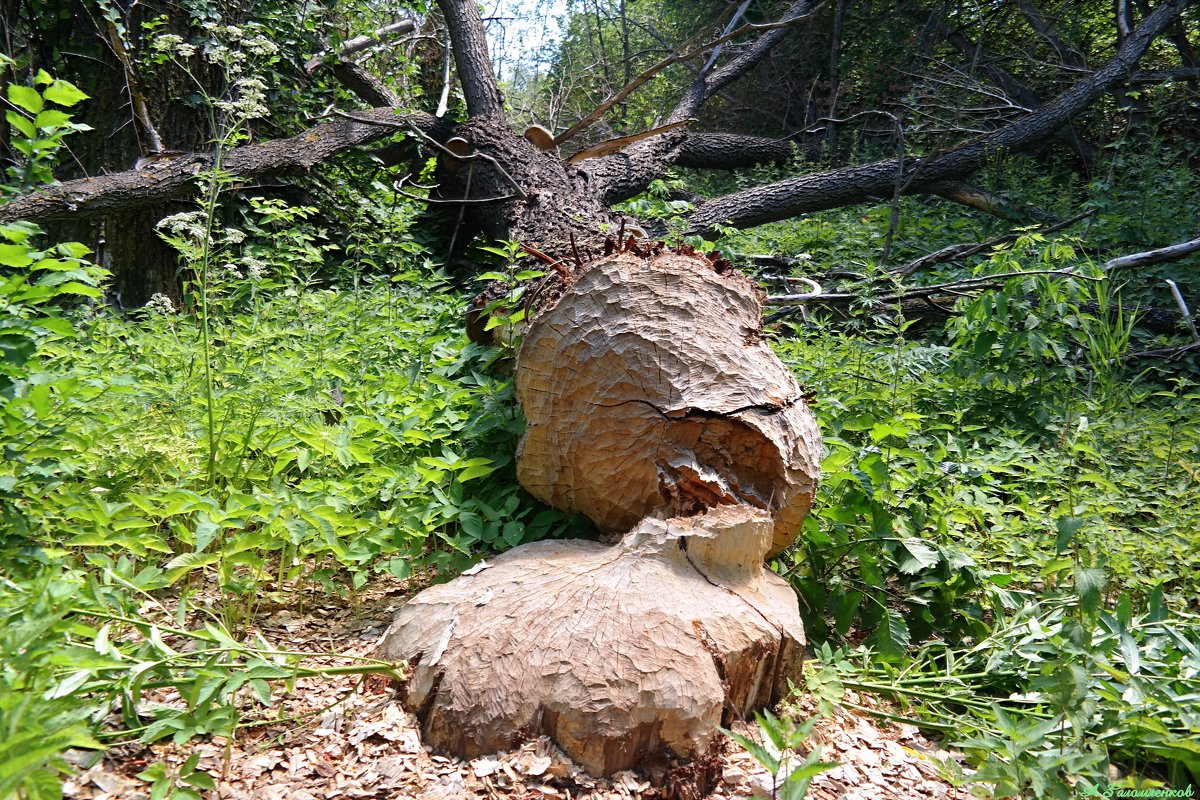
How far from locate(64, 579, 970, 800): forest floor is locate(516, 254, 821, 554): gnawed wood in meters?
0.67

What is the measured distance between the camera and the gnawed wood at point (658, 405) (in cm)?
224

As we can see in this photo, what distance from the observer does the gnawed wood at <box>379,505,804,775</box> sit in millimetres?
1667

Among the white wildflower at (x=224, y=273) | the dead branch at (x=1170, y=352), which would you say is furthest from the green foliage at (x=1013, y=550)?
the white wildflower at (x=224, y=273)

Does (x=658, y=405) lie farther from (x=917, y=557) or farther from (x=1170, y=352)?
(x=1170, y=352)

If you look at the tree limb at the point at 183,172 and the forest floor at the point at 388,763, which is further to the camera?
the tree limb at the point at 183,172

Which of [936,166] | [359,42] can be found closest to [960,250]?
[936,166]

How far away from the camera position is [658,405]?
2.27 meters

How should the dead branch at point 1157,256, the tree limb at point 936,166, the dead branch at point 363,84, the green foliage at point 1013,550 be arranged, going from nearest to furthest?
the green foliage at point 1013,550 < the dead branch at point 1157,256 < the tree limb at point 936,166 < the dead branch at point 363,84

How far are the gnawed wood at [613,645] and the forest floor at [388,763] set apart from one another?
0.06m

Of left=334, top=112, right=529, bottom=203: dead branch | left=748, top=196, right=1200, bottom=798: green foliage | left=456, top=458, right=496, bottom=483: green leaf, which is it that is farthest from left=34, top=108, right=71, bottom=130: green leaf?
left=334, top=112, right=529, bottom=203: dead branch

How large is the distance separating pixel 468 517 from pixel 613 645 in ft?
2.49

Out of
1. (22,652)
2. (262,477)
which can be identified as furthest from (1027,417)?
(22,652)

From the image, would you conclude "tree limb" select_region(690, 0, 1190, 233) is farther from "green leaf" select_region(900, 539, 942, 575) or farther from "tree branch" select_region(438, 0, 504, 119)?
"green leaf" select_region(900, 539, 942, 575)

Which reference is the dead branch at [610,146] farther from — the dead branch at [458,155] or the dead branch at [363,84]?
the dead branch at [363,84]
